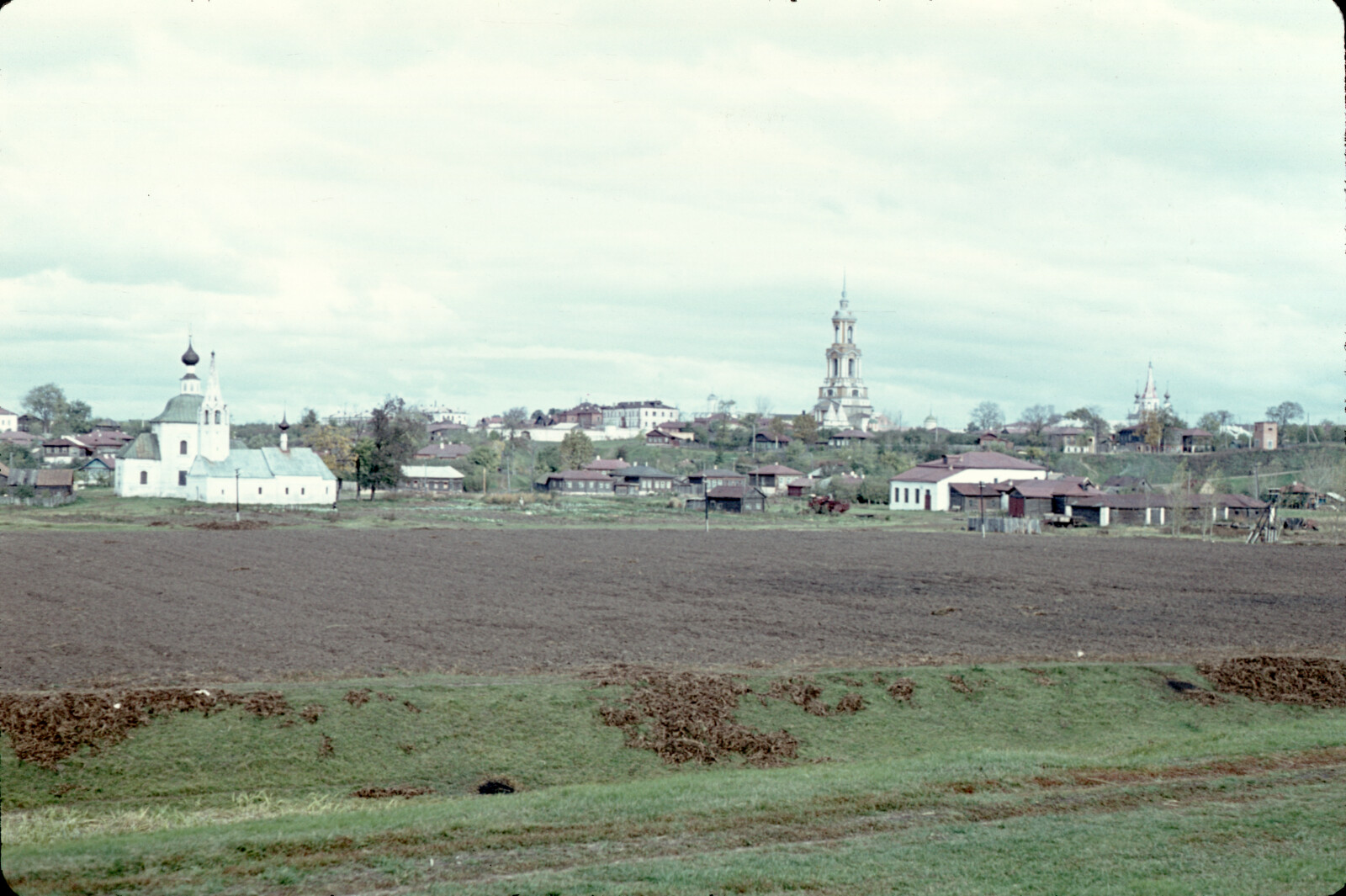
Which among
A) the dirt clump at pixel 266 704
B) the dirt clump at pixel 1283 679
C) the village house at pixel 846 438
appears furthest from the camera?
the village house at pixel 846 438

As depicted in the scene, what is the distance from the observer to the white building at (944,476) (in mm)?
99500

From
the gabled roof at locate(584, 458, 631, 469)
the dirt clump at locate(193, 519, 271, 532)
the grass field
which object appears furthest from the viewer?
the gabled roof at locate(584, 458, 631, 469)

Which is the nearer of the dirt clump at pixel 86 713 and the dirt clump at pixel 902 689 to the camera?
the dirt clump at pixel 86 713

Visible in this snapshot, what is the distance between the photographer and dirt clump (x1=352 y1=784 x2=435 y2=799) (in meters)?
15.3

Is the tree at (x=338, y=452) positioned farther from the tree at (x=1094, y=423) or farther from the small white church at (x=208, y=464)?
the tree at (x=1094, y=423)

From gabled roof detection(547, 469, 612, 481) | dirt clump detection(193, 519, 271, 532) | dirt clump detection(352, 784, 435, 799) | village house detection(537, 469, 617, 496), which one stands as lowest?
dirt clump detection(352, 784, 435, 799)

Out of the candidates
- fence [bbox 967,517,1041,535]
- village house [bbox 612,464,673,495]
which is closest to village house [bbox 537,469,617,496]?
village house [bbox 612,464,673,495]

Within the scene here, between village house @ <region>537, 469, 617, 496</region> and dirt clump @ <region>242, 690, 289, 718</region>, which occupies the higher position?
village house @ <region>537, 469, 617, 496</region>

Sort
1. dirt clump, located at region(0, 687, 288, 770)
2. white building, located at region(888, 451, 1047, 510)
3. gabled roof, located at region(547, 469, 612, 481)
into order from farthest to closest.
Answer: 1. gabled roof, located at region(547, 469, 612, 481)
2. white building, located at region(888, 451, 1047, 510)
3. dirt clump, located at region(0, 687, 288, 770)

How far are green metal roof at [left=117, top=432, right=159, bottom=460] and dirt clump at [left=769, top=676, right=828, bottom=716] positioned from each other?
8708cm

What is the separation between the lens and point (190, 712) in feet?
57.3

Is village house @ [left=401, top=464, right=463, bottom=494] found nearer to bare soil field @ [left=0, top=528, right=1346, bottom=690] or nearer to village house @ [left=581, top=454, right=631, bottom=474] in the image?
village house @ [left=581, top=454, right=631, bottom=474]

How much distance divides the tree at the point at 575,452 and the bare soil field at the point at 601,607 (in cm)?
7965

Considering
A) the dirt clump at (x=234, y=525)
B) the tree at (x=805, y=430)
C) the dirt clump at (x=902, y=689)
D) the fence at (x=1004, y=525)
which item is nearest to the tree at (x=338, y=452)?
the dirt clump at (x=234, y=525)
